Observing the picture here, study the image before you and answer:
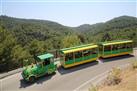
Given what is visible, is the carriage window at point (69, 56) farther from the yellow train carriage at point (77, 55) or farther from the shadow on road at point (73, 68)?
the shadow on road at point (73, 68)

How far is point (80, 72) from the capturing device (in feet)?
61.1

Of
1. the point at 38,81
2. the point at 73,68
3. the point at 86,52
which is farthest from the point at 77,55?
the point at 38,81

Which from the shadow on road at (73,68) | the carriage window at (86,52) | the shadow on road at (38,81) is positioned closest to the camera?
the shadow on road at (38,81)

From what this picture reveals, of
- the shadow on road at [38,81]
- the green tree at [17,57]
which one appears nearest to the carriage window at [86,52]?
the shadow on road at [38,81]

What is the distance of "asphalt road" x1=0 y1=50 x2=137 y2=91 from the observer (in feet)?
50.6

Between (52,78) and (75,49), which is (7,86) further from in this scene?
(75,49)

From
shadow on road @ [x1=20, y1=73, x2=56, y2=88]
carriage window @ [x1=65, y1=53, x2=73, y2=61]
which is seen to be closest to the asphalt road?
shadow on road @ [x1=20, y1=73, x2=56, y2=88]

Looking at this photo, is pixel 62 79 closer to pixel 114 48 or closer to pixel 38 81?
pixel 38 81

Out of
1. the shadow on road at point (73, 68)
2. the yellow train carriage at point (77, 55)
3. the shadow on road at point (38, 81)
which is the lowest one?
the shadow on road at point (38, 81)

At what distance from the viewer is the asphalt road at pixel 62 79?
15.4m

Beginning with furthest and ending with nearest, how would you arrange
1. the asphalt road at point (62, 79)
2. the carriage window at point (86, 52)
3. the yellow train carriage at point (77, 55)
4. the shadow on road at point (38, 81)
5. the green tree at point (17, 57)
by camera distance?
the green tree at point (17, 57) < the carriage window at point (86, 52) < the yellow train carriage at point (77, 55) < the shadow on road at point (38, 81) < the asphalt road at point (62, 79)

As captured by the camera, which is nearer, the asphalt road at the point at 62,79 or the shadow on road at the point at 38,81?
the asphalt road at the point at 62,79

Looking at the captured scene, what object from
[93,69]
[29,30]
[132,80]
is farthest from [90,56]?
A: [29,30]

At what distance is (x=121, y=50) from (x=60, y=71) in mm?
9995
